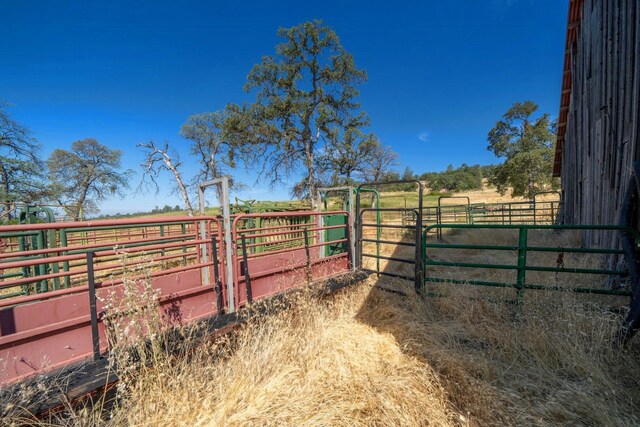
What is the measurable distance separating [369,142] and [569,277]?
49.5 feet

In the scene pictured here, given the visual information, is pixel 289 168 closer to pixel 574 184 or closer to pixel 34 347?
pixel 574 184

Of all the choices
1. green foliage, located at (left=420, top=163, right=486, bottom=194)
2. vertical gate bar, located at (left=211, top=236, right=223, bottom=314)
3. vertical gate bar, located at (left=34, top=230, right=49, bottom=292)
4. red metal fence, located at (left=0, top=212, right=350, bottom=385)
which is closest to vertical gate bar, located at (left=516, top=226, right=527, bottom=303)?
red metal fence, located at (left=0, top=212, right=350, bottom=385)

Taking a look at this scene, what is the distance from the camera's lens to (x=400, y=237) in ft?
40.3

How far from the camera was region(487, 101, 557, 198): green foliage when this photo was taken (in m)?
20.2

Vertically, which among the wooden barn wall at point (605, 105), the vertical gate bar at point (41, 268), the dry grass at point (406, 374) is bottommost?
the dry grass at point (406, 374)

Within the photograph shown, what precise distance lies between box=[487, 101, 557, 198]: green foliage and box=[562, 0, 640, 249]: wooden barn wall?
16.4 m

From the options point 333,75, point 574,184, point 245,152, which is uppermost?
point 333,75

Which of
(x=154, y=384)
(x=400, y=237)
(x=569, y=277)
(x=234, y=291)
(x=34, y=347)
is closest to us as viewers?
(x=154, y=384)

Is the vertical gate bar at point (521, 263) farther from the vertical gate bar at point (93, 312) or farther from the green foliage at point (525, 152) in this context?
the green foliage at point (525, 152)

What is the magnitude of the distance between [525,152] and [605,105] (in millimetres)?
20439

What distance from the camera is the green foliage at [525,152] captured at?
20.2 m

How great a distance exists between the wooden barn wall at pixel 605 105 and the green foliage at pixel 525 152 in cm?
1642

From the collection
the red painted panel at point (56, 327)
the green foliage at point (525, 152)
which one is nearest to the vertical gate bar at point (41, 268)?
the red painted panel at point (56, 327)

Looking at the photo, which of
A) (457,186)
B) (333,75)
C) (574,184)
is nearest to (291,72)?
(333,75)
